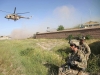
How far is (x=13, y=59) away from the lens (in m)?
11.8

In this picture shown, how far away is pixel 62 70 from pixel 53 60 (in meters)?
4.40

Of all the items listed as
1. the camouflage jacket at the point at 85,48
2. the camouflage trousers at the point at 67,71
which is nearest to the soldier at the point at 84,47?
the camouflage jacket at the point at 85,48

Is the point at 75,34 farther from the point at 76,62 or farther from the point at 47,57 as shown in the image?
the point at 76,62

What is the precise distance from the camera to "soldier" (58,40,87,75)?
5578 millimetres

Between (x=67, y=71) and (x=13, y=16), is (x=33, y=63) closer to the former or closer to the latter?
(x=67, y=71)

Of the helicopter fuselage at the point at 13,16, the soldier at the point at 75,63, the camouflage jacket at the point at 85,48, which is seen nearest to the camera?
the soldier at the point at 75,63

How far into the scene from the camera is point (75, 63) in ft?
18.4

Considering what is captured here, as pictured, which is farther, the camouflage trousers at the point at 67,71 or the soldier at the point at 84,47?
the soldier at the point at 84,47

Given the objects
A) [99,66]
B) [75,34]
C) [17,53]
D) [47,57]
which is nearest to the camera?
[99,66]

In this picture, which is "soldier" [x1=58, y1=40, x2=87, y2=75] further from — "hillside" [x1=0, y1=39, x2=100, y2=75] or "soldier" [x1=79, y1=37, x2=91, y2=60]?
"hillside" [x1=0, y1=39, x2=100, y2=75]

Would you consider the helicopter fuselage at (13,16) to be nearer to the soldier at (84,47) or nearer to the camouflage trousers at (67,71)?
the soldier at (84,47)

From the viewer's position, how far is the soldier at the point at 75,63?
558cm

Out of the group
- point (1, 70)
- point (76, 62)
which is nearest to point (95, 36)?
point (1, 70)

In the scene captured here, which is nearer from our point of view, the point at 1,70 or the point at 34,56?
the point at 1,70
